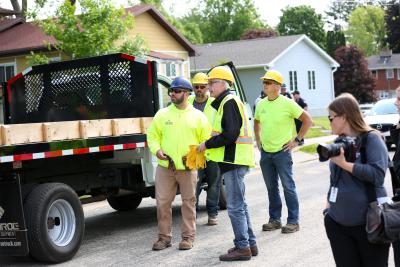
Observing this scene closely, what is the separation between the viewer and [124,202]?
10742 millimetres

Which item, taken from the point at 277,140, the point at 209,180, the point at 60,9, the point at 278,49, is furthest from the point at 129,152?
the point at 278,49

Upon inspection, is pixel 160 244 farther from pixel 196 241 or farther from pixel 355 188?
pixel 355 188

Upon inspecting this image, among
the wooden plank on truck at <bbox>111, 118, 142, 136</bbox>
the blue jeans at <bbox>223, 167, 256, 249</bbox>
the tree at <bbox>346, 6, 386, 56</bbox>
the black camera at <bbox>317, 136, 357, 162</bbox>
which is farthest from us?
the tree at <bbox>346, 6, 386, 56</bbox>

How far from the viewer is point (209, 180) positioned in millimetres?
9328

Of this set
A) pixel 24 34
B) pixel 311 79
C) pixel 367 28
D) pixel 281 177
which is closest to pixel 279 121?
pixel 281 177

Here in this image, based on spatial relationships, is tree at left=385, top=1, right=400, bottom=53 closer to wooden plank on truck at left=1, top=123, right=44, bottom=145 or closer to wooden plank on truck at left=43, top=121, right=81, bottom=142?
wooden plank on truck at left=43, top=121, right=81, bottom=142

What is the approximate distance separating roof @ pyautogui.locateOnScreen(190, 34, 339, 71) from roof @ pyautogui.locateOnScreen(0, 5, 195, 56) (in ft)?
33.3

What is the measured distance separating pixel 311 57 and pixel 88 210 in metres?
39.9

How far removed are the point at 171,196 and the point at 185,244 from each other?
1.79 ft

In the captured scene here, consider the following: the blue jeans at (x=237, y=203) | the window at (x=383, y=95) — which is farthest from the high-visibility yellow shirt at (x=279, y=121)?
the window at (x=383, y=95)

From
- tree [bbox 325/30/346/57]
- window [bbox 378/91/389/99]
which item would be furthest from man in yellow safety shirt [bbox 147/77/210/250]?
window [bbox 378/91/389/99]

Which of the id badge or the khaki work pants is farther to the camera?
the khaki work pants

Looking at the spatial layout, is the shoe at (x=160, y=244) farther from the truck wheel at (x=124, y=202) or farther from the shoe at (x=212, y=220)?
the truck wheel at (x=124, y=202)

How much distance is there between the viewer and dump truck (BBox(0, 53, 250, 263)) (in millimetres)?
6871
